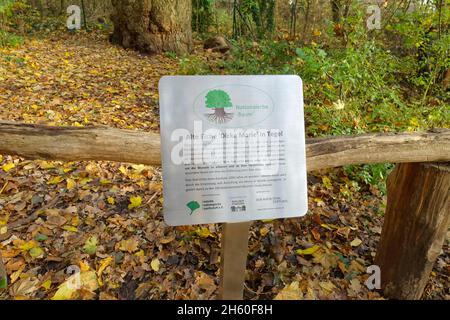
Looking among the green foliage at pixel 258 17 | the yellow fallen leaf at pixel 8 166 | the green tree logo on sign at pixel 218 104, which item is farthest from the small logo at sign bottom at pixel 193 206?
the green foliage at pixel 258 17

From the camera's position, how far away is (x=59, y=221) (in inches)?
98.7

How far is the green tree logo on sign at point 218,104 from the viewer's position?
4.32 ft

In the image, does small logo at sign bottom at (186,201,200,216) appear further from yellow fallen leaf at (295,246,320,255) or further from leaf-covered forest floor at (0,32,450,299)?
yellow fallen leaf at (295,246,320,255)

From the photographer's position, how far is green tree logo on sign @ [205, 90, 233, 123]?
132 centimetres

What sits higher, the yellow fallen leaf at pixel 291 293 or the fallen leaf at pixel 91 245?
the fallen leaf at pixel 91 245

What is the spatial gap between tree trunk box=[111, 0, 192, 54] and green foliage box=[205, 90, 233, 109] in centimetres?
599

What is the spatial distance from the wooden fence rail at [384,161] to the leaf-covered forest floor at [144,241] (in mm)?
382

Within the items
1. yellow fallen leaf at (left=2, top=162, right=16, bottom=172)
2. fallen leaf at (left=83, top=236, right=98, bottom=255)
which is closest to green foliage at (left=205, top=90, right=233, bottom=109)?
fallen leaf at (left=83, top=236, right=98, bottom=255)

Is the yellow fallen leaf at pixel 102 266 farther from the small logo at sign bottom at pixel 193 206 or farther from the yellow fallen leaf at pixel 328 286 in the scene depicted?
the yellow fallen leaf at pixel 328 286

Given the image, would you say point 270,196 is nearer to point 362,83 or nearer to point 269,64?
point 362,83

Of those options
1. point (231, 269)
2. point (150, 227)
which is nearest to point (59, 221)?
point (150, 227)

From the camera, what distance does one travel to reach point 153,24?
6.64 m

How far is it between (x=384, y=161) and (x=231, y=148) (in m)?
1.01

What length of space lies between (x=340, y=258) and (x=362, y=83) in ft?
7.81
